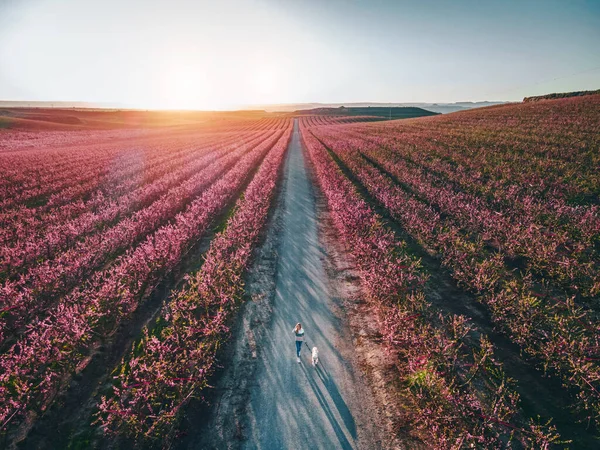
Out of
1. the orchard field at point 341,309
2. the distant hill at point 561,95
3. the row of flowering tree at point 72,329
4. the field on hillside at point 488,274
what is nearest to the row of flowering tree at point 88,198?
the orchard field at point 341,309

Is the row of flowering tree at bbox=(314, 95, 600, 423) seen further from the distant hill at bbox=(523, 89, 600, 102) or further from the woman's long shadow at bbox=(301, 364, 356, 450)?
the distant hill at bbox=(523, 89, 600, 102)

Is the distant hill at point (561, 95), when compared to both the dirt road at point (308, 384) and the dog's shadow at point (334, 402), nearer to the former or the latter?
the dirt road at point (308, 384)

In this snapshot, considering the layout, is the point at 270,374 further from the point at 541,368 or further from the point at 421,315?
the point at 541,368

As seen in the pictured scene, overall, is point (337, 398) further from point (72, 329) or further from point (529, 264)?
point (529, 264)

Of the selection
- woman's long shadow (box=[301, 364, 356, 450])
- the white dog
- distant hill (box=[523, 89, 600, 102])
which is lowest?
woman's long shadow (box=[301, 364, 356, 450])

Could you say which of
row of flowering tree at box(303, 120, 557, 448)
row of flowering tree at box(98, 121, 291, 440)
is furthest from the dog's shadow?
row of flowering tree at box(98, 121, 291, 440)

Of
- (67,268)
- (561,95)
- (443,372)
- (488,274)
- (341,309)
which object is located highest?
(561,95)

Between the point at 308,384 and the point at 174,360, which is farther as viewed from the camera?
the point at 174,360

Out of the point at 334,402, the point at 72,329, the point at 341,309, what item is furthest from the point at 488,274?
the point at 72,329
